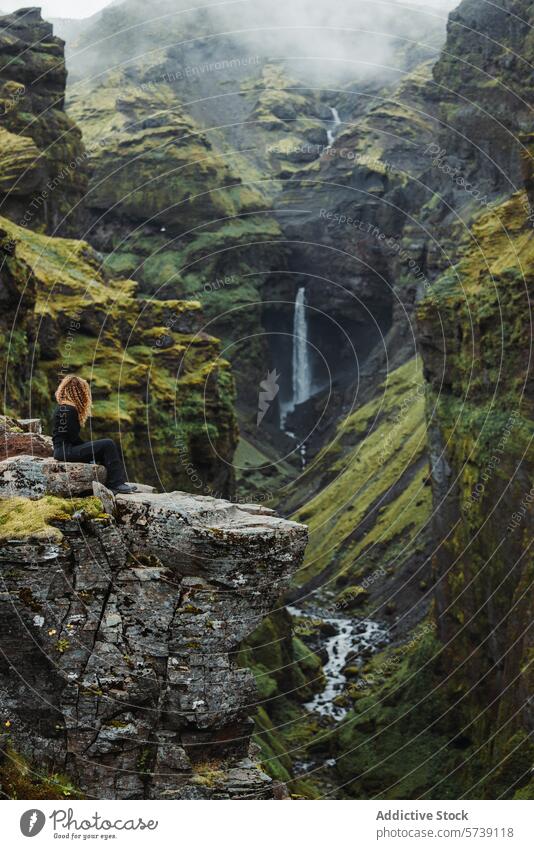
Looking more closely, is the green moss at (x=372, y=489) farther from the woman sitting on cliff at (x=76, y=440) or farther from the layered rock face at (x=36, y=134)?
the woman sitting on cliff at (x=76, y=440)

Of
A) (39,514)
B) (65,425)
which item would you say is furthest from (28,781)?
(65,425)

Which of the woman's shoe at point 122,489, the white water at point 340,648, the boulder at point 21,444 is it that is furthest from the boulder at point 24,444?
the white water at point 340,648

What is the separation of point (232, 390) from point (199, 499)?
5044 centimetres

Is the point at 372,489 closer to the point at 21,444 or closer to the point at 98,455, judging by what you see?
the point at 21,444

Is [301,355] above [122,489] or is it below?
above

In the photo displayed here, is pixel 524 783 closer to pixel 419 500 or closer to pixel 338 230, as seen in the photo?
pixel 419 500

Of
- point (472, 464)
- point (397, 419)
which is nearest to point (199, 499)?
point (472, 464)

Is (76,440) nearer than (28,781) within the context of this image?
No

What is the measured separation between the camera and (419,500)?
325 ft

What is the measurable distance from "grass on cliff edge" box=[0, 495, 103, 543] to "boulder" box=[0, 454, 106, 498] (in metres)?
0.25

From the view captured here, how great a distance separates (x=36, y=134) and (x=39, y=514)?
263 ft

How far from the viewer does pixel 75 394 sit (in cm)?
2202

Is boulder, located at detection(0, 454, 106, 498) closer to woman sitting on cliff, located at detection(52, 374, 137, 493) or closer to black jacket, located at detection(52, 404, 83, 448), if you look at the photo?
woman sitting on cliff, located at detection(52, 374, 137, 493)

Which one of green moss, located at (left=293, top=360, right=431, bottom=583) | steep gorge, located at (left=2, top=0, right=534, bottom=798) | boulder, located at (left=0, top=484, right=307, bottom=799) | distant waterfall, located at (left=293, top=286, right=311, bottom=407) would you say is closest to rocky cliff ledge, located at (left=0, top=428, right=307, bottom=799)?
boulder, located at (left=0, top=484, right=307, bottom=799)
